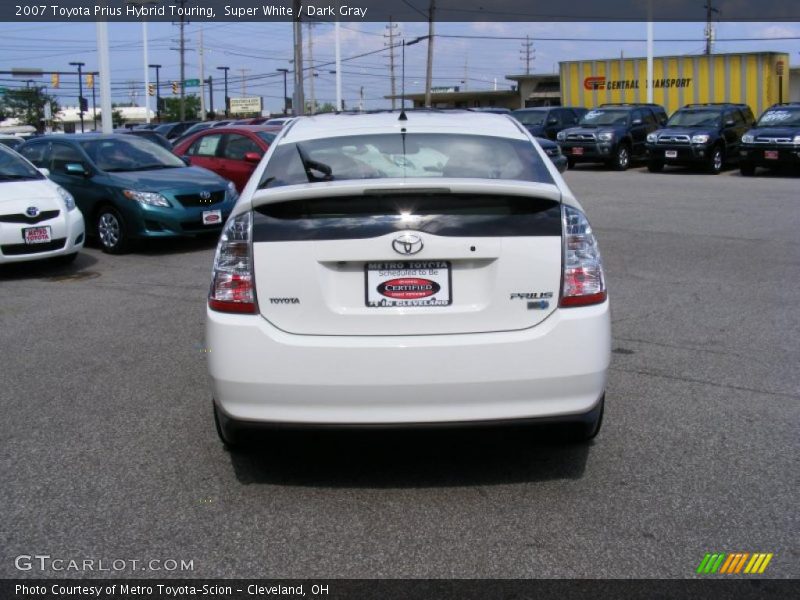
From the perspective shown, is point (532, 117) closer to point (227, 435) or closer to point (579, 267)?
point (579, 267)

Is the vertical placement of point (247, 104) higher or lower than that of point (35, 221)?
higher

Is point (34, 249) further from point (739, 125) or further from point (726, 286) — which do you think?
point (739, 125)

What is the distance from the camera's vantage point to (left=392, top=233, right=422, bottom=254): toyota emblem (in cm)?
376

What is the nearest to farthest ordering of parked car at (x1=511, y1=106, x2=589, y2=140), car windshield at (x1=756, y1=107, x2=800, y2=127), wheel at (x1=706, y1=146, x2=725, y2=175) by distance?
car windshield at (x1=756, y1=107, x2=800, y2=127) < wheel at (x1=706, y1=146, x2=725, y2=175) < parked car at (x1=511, y1=106, x2=589, y2=140)

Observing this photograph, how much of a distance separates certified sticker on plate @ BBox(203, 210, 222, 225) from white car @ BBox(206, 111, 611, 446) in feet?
26.7

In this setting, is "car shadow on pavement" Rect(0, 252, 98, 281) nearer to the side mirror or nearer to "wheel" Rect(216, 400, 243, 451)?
the side mirror

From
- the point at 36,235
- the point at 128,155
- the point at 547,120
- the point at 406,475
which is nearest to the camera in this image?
the point at 406,475

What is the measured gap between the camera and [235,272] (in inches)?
153

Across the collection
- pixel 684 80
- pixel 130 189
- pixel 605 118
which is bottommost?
pixel 130 189

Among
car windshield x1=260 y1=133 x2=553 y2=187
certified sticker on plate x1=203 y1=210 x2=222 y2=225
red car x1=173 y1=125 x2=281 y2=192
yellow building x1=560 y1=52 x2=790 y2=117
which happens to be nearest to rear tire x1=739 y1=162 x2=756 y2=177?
red car x1=173 y1=125 x2=281 y2=192

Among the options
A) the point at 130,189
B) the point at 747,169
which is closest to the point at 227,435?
the point at 130,189

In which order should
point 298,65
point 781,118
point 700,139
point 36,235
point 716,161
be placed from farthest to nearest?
1. point 298,65
2. point 716,161
3. point 700,139
4. point 781,118
5. point 36,235

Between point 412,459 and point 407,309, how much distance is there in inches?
40.8

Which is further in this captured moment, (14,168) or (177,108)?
(177,108)
